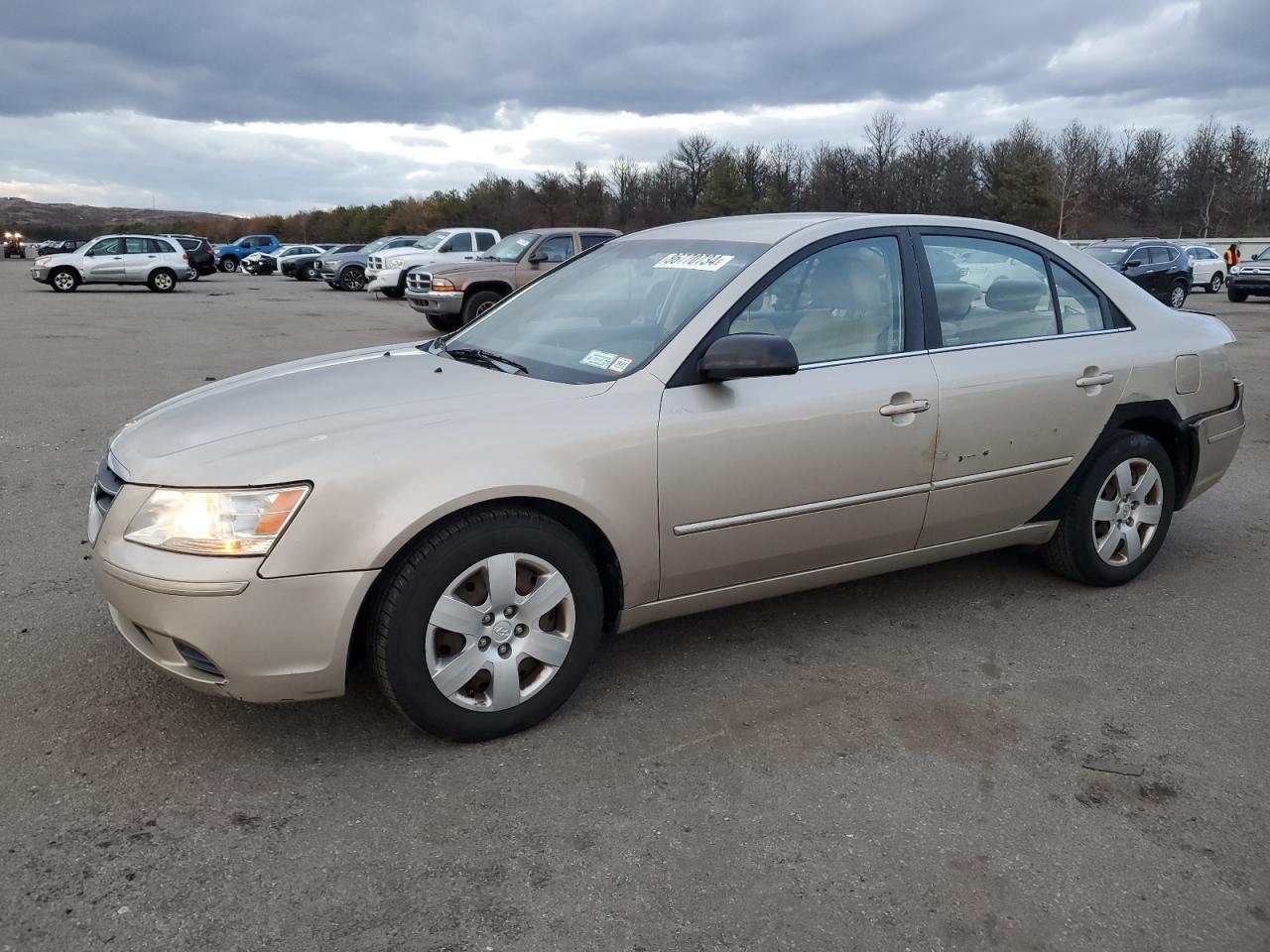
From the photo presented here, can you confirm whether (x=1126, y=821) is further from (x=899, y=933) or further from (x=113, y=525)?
(x=113, y=525)

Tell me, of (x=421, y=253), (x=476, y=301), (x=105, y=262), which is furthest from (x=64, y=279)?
(x=476, y=301)

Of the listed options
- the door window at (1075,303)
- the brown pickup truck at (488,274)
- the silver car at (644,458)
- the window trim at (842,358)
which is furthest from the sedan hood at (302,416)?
the brown pickup truck at (488,274)

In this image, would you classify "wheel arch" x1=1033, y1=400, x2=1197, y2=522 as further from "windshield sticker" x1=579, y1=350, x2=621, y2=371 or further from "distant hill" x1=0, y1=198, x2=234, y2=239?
"distant hill" x1=0, y1=198, x2=234, y2=239

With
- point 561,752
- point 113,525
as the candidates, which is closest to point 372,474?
point 113,525

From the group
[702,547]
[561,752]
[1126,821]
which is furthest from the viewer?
[702,547]

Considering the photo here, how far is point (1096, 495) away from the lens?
170 inches

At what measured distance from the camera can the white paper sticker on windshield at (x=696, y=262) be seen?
12.2ft

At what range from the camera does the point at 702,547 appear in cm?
338

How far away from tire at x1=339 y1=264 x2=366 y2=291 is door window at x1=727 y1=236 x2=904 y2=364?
2961cm

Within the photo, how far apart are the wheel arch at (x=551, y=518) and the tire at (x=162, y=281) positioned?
2796cm

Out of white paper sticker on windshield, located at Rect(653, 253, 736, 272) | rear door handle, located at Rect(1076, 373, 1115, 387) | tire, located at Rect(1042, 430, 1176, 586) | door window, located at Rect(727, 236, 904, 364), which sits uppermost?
white paper sticker on windshield, located at Rect(653, 253, 736, 272)

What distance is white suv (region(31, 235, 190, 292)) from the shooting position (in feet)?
87.8

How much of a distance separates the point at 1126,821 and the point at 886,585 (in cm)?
188

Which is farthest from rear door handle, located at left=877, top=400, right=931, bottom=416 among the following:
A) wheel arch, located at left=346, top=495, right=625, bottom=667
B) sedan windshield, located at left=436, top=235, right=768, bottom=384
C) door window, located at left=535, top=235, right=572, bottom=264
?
door window, located at left=535, top=235, right=572, bottom=264
